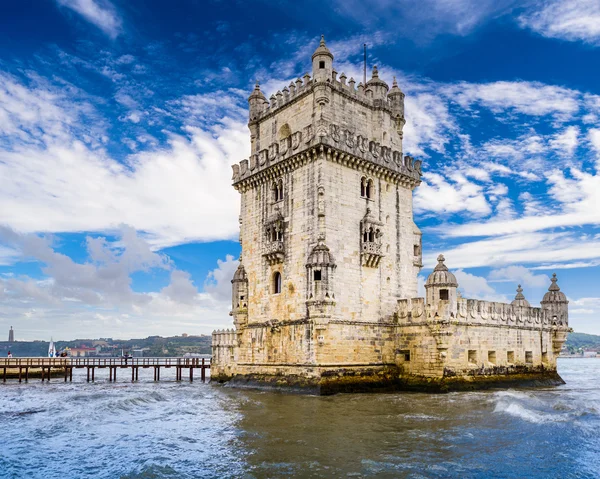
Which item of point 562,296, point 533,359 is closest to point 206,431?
point 533,359

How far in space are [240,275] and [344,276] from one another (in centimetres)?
784

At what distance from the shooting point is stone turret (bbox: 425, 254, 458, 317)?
31438mm

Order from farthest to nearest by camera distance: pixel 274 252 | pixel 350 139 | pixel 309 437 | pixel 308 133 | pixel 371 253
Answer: pixel 274 252 < pixel 350 139 < pixel 371 253 < pixel 308 133 < pixel 309 437

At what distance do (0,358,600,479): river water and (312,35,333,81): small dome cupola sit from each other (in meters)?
17.6

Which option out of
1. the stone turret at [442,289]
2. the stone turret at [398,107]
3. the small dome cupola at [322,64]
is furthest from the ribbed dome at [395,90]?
the stone turret at [442,289]

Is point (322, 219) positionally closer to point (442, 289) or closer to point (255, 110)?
point (442, 289)

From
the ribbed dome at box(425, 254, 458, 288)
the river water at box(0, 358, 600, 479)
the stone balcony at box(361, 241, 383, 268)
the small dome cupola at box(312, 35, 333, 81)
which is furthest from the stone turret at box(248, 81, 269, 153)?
the river water at box(0, 358, 600, 479)

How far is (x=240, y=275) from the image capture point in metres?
36.6

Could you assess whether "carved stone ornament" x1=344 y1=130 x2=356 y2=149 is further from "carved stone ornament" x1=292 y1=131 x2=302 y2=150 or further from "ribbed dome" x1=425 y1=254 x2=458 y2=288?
"ribbed dome" x1=425 y1=254 x2=458 y2=288

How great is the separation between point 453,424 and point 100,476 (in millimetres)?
12304

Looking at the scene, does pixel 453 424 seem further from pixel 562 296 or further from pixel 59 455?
pixel 562 296

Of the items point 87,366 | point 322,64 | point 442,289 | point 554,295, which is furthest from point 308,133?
point 87,366

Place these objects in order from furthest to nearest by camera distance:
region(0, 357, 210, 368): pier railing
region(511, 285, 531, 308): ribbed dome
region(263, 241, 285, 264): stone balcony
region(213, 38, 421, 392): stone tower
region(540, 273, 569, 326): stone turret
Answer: region(0, 357, 210, 368): pier railing → region(511, 285, 531, 308): ribbed dome → region(540, 273, 569, 326): stone turret → region(263, 241, 285, 264): stone balcony → region(213, 38, 421, 392): stone tower

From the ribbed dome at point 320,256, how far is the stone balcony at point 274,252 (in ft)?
9.63
